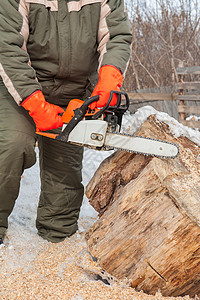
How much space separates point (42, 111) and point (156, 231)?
2.93 ft

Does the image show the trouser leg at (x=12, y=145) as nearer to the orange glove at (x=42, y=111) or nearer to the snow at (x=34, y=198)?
the orange glove at (x=42, y=111)

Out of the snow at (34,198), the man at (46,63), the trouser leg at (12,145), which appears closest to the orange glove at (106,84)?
the man at (46,63)

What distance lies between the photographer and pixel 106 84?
1812 mm

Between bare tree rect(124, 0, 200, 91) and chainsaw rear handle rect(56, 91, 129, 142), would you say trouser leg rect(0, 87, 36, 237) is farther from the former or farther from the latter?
bare tree rect(124, 0, 200, 91)

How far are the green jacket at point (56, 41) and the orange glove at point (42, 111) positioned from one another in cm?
4

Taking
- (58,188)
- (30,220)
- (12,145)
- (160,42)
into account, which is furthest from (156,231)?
(160,42)

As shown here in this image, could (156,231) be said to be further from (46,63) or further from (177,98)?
(177,98)

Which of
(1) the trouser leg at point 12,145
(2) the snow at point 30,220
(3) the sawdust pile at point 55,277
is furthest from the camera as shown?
(2) the snow at point 30,220

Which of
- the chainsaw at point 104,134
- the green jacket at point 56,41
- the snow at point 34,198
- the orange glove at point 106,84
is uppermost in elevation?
the green jacket at point 56,41

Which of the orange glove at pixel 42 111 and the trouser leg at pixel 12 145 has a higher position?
the orange glove at pixel 42 111

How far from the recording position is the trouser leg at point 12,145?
1864 millimetres

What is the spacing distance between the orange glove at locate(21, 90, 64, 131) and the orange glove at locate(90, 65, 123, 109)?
234 millimetres

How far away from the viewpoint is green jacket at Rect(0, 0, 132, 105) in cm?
177

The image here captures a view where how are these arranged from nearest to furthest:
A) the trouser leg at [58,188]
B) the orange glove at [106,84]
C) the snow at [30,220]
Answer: the orange glove at [106,84], the snow at [30,220], the trouser leg at [58,188]
